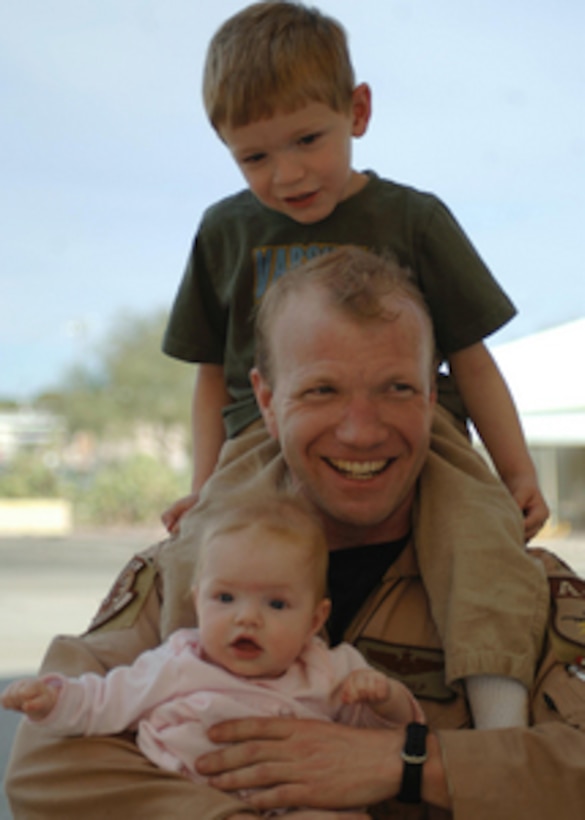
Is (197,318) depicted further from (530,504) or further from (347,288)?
(530,504)

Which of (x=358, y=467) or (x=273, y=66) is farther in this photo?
(x=273, y=66)

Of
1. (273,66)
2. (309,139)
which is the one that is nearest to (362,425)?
(309,139)

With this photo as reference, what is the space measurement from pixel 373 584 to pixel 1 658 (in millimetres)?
5075

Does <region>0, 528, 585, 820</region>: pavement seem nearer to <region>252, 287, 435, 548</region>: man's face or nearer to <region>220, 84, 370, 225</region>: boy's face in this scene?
<region>252, 287, 435, 548</region>: man's face

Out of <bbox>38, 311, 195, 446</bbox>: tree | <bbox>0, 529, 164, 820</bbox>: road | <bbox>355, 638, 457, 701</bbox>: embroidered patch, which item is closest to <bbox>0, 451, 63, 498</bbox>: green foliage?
<bbox>0, 529, 164, 820</bbox>: road

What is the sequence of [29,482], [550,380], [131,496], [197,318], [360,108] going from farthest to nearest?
1. [29,482]
2. [131,496]
3. [550,380]
4. [197,318]
5. [360,108]

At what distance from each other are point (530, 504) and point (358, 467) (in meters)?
0.59

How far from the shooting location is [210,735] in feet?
6.35

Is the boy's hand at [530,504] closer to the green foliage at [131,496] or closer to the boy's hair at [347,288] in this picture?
the boy's hair at [347,288]

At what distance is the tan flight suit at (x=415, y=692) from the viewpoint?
1.92 m

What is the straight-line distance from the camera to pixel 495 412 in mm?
2619

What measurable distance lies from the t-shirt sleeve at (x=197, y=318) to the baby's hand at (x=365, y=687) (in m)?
1.12

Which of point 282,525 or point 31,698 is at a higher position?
point 282,525

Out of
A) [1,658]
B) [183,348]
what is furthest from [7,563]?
[183,348]
